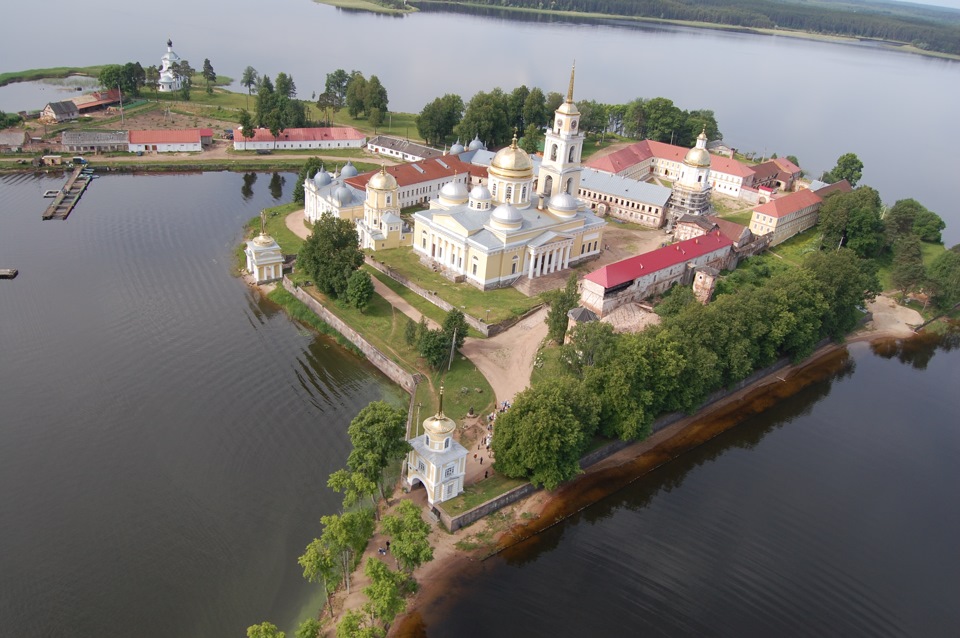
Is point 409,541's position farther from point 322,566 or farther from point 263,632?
point 263,632

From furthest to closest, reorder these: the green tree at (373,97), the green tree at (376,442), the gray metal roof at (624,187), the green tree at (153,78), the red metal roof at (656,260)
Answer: the green tree at (153,78)
the green tree at (373,97)
the gray metal roof at (624,187)
the red metal roof at (656,260)
the green tree at (376,442)

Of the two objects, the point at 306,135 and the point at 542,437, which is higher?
the point at 306,135

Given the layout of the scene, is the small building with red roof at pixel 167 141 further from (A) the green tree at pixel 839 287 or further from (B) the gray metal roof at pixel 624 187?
(A) the green tree at pixel 839 287

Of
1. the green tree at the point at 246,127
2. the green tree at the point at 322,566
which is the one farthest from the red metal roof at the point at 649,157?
the green tree at the point at 322,566

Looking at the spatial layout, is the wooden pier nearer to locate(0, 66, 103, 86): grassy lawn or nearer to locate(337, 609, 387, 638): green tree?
locate(0, 66, 103, 86): grassy lawn

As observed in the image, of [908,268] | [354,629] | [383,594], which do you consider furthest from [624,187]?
[354,629]
